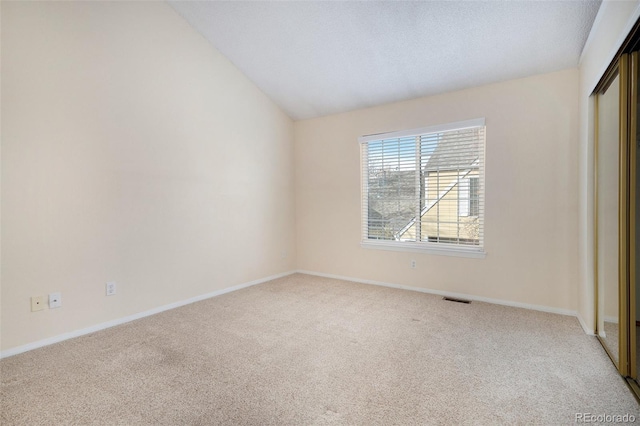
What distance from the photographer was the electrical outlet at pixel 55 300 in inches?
103

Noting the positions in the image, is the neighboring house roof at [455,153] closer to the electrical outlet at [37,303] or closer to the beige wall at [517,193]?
the beige wall at [517,193]

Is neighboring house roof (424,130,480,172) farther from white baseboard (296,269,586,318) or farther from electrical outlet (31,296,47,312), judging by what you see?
electrical outlet (31,296,47,312)

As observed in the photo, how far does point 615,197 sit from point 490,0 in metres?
1.76

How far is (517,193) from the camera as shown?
133 inches

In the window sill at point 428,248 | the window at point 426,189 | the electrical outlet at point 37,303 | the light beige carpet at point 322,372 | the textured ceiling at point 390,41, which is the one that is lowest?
the light beige carpet at point 322,372

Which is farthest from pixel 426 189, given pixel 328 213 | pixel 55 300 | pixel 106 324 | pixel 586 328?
pixel 55 300

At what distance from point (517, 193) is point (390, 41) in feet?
6.69

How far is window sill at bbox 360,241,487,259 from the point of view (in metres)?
3.66

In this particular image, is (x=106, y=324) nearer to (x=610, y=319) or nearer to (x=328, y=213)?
(x=328, y=213)

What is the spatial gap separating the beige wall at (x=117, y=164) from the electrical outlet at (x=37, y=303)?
43mm

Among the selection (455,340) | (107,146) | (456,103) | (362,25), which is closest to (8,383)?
(107,146)

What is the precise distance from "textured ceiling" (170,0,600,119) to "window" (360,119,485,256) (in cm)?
55

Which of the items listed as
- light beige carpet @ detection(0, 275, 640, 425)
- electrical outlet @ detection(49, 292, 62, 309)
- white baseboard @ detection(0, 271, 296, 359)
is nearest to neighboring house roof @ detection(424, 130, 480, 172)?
light beige carpet @ detection(0, 275, 640, 425)

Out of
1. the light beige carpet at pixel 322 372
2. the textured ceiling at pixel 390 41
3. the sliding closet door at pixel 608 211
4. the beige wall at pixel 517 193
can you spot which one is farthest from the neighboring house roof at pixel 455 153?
the light beige carpet at pixel 322 372
